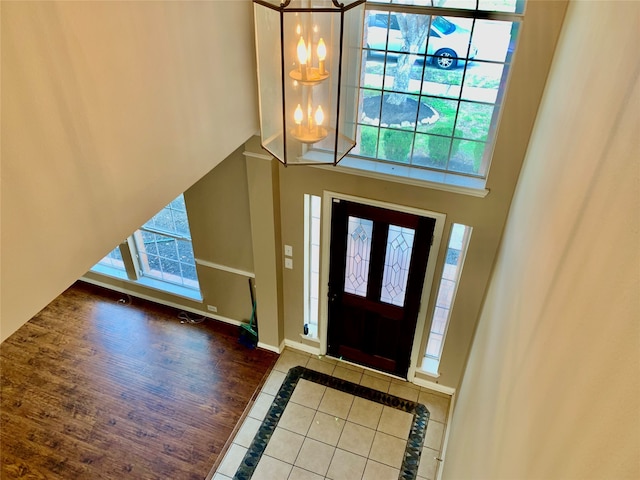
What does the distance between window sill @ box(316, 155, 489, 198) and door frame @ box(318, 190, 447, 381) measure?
23 cm

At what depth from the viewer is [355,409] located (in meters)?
4.69

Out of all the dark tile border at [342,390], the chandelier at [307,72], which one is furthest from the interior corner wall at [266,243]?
the chandelier at [307,72]

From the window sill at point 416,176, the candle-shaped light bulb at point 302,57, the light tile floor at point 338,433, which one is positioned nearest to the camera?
the candle-shaped light bulb at point 302,57

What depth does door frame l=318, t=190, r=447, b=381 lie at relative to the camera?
12.8ft

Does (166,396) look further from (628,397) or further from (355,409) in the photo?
(628,397)

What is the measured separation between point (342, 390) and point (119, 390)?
7.15 ft

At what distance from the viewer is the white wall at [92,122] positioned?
1.88m

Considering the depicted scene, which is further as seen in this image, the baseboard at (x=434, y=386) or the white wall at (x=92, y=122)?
the baseboard at (x=434, y=386)

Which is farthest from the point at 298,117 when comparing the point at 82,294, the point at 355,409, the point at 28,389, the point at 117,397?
the point at 82,294

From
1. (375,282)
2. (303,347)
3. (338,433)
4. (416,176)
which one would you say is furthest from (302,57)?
(303,347)

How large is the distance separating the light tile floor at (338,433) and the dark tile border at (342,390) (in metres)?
0.04

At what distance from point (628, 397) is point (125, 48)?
230 cm

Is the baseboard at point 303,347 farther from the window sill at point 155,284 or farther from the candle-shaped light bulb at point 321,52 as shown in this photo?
the candle-shaped light bulb at point 321,52

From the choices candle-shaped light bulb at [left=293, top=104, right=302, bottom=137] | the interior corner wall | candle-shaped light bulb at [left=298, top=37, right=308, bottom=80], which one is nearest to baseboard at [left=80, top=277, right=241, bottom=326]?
the interior corner wall
